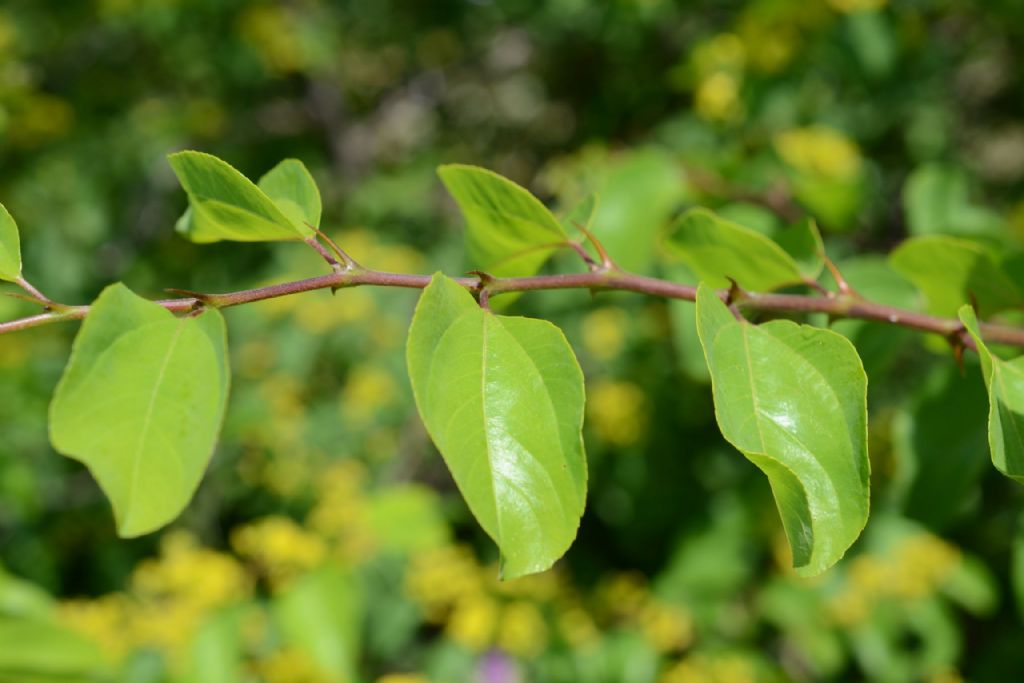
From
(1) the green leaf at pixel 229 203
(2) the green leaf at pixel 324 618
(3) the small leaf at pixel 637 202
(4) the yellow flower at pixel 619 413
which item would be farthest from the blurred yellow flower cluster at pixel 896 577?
(1) the green leaf at pixel 229 203

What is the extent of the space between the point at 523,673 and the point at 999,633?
1.40 m

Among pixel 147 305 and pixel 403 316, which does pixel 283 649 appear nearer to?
pixel 403 316

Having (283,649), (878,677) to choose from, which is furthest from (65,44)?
(878,677)

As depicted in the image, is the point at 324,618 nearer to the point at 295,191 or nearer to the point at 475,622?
the point at 475,622

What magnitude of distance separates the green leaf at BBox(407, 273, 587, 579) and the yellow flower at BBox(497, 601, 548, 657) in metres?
1.45

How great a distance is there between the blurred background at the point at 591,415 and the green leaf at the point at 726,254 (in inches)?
9.2

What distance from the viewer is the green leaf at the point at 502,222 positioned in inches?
32.4

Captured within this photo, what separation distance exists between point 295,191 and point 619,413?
1568 millimetres

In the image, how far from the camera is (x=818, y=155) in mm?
2193

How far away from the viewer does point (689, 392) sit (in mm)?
2453

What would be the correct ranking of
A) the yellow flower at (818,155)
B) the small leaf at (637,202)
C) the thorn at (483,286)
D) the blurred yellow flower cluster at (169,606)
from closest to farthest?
the thorn at (483,286) < the small leaf at (637,202) < the blurred yellow flower cluster at (169,606) < the yellow flower at (818,155)

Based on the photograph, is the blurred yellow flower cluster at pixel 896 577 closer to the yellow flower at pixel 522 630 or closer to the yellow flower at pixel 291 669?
the yellow flower at pixel 522 630

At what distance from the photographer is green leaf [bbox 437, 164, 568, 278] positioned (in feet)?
2.70

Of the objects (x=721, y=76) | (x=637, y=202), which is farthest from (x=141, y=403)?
(x=721, y=76)
